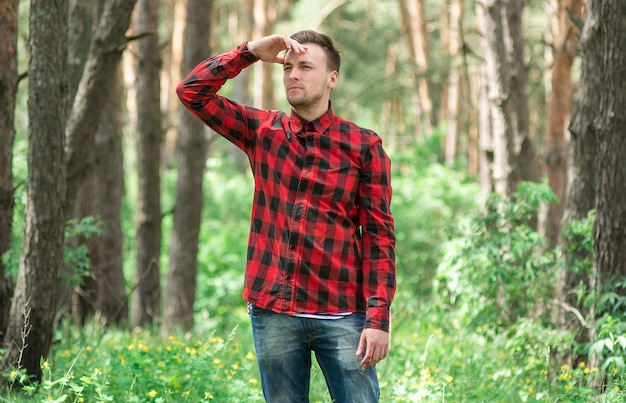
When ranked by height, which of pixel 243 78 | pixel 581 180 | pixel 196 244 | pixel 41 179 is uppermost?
pixel 243 78

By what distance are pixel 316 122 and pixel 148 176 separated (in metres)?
7.36

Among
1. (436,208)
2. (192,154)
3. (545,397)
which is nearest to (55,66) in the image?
(545,397)

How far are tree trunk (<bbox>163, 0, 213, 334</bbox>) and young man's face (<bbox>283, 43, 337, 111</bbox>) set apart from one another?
6.90 meters

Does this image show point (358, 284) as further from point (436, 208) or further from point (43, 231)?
point (436, 208)

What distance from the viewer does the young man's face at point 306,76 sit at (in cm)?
342

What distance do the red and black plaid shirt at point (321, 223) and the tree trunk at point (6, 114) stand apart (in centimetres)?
234

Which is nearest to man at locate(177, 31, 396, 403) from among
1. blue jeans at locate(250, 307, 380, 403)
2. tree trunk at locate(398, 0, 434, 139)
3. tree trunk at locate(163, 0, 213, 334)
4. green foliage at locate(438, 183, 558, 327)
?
blue jeans at locate(250, 307, 380, 403)

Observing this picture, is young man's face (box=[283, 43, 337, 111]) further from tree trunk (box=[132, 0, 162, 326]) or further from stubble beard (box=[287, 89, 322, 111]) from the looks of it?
tree trunk (box=[132, 0, 162, 326])

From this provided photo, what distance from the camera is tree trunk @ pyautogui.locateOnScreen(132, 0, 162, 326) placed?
34.0 feet

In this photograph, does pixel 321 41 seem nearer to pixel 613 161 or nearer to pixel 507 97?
pixel 613 161

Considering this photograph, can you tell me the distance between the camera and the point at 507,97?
30.4 ft

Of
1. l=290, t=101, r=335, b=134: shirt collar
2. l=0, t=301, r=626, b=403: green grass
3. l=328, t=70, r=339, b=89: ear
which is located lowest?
l=0, t=301, r=626, b=403: green grass

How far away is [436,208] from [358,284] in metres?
12.2

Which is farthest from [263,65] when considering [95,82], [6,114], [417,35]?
[6,114]
